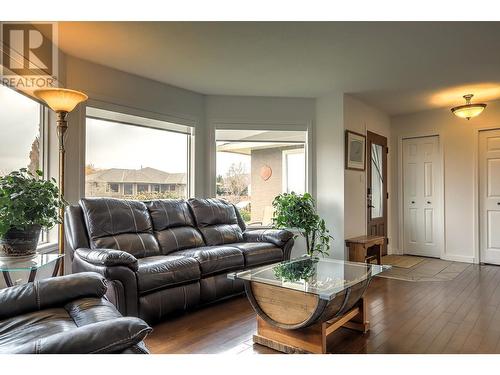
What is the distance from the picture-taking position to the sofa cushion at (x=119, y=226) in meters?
2.91

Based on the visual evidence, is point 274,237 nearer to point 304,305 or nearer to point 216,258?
point 216,258

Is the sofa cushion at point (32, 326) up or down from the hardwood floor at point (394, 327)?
up

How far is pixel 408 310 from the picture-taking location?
3.00m

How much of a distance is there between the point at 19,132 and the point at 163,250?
162 cm

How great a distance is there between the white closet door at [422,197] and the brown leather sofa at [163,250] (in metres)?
2.95

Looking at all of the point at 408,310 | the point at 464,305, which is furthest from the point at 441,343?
the point at 464,305

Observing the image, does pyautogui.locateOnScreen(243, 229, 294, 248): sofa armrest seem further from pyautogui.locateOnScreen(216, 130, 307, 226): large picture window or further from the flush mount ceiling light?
the flush mount ceiling light

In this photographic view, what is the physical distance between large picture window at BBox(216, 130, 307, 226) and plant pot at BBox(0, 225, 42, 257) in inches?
109

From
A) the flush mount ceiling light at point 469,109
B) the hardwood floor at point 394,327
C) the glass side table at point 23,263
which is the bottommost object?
the hardwood floor at point 394,327

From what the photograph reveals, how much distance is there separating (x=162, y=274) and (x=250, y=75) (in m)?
2.39

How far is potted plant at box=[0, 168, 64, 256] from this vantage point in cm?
213

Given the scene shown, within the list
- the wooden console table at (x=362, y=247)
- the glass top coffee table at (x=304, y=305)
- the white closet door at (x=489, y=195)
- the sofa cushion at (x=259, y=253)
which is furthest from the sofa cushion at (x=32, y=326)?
the white closet door at (x=489, y=195)

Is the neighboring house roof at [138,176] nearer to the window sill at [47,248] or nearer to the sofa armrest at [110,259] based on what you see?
the window sill at [47,248]

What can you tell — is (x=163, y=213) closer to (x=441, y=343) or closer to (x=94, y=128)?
(x=94, y=128)
